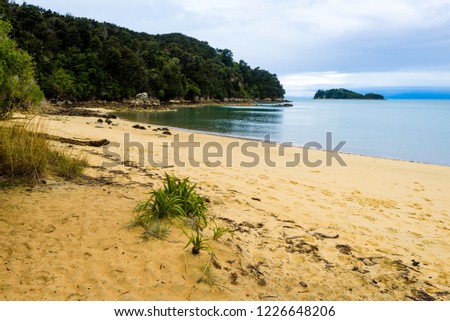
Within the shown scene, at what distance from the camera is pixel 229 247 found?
10.9ft

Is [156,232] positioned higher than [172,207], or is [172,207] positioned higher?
[172,207]

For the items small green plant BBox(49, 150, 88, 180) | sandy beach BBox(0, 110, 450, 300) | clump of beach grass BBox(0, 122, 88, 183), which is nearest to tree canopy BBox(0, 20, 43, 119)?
small green plant BBox(49, 150, 88, 180)

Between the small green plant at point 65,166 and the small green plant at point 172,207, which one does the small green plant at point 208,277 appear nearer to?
the small green plant at point 172,207

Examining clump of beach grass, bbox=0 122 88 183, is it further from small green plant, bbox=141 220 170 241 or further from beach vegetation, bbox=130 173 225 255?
small green plant, bbox=141 220 170 241

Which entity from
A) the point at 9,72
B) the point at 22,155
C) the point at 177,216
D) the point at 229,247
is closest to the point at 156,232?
the point at 177,216

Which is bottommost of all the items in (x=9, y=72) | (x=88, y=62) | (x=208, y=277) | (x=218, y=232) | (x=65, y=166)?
(x=208, y=277)

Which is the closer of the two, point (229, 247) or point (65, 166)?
point (229, 247)

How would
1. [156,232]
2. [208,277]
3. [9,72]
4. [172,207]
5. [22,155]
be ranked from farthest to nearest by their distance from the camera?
[9,72] < [22,155] < [172,207] < [156,232] < [208,277]

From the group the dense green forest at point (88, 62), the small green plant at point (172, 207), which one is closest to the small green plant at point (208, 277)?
the small green plant at point (172, 207)

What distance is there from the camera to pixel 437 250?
13.3 feet

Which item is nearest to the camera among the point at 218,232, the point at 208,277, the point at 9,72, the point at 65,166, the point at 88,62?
the point at 208,277

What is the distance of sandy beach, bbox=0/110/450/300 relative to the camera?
8.50 ft

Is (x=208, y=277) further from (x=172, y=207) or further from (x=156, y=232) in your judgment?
(x=172, y=207)
